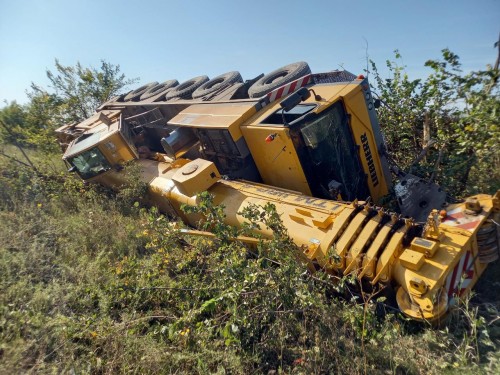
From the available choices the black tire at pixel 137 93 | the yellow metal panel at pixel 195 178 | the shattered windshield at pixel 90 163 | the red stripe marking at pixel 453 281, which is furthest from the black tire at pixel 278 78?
the black tire at pixel 137 93

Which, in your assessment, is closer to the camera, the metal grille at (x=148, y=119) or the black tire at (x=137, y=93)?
the metal grille at (x=148, y=119)

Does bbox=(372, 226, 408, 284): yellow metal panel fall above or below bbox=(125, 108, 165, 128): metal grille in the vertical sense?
below

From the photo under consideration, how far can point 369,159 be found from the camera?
177 inches

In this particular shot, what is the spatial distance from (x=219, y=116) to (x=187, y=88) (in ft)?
11.2

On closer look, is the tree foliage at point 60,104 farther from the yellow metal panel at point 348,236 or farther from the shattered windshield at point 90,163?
the yellow metal panel at point 348,236

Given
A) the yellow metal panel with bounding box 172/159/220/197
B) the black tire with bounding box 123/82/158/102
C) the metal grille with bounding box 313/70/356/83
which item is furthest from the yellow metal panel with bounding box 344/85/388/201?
the black tire with bounding box 123/82/158/102

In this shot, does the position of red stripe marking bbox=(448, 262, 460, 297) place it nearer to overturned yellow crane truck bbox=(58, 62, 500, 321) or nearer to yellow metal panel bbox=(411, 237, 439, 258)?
overturned yellow crane truck bbox=(58, 62, 500, 321)

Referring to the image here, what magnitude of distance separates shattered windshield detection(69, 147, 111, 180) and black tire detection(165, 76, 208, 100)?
8.09 feet

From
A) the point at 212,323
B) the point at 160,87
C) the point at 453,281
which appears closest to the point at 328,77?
the point at 453,281

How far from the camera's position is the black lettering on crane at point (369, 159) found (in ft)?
14.5

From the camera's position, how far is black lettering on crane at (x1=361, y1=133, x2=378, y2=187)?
4.42 m

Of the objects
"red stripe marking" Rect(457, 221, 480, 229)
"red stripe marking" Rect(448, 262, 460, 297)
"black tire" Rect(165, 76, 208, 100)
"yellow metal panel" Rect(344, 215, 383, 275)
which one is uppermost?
"black tire" Rect(165, 76, 208, 100)

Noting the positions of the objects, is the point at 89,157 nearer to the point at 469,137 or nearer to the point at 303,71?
the point at 303,71

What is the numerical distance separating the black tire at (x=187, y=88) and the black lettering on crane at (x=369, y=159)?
485 centimetres
